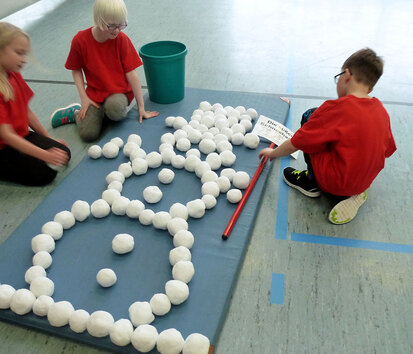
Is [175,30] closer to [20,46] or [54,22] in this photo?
[54,22]

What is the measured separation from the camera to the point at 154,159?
186 cm

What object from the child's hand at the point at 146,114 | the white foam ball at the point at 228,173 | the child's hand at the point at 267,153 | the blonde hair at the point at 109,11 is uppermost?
the blonde hair at the point at 109,11

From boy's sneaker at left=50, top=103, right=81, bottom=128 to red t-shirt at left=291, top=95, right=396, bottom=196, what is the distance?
1493mm

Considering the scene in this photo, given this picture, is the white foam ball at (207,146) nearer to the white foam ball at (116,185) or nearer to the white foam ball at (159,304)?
the white foam ball at (116,185)

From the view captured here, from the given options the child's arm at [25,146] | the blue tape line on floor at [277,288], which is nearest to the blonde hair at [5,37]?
the child's arm at [25,146]

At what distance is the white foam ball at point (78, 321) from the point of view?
1.21 metres

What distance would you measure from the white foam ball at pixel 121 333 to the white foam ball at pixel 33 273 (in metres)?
0.37

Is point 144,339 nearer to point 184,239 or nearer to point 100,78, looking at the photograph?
point 184,239

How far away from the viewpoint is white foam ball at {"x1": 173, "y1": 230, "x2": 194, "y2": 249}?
4.74ft

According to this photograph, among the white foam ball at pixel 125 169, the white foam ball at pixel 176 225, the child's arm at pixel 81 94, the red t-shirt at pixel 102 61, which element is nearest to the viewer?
the white foam ball at pixel 176 225

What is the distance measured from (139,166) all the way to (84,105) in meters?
0.65

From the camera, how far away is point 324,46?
10.6 feet

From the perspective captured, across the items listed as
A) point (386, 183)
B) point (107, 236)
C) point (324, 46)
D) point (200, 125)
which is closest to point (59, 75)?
point (200, 125)

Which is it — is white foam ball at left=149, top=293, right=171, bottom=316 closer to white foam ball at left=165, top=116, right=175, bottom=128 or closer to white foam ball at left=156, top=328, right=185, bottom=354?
white foam ball at left=156, top=328, right=185, bottom=354
